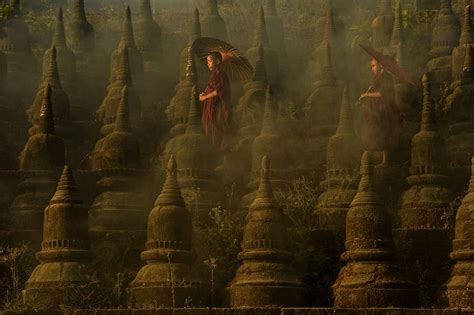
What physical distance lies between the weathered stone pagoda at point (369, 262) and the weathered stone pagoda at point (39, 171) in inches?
286

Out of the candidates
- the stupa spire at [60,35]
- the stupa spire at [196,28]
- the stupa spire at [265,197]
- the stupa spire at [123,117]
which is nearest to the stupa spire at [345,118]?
the stupa spire at [265,197]

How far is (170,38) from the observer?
35719 millimetres

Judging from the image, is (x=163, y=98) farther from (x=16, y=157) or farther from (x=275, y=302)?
(x=275, y=302)

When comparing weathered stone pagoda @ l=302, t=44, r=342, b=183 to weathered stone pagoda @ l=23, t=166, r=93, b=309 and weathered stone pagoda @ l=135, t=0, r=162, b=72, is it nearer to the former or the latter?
weathered stone pagoda @ l=23, t=166, r=93, b=309

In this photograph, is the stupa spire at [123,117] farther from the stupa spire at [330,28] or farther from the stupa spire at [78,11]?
the stupa spire at [78,11]

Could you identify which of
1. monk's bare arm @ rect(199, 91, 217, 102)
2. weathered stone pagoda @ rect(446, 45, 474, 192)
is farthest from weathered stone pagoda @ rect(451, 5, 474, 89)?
monk's bare arm @ rect(199, 91, 217, 102)

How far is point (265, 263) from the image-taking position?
2081 centimetres

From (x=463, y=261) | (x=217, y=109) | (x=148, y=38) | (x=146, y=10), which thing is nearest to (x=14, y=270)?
(x=217, y=109)

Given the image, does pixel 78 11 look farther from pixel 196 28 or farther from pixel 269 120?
pixel 269 120

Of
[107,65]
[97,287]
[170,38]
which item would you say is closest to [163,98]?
[107,65]

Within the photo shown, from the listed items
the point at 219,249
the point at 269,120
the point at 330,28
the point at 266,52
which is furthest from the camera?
the point at 330,28

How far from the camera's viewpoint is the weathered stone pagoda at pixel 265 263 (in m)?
20.5

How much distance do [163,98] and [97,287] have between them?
425 inches

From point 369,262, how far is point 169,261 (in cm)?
374
